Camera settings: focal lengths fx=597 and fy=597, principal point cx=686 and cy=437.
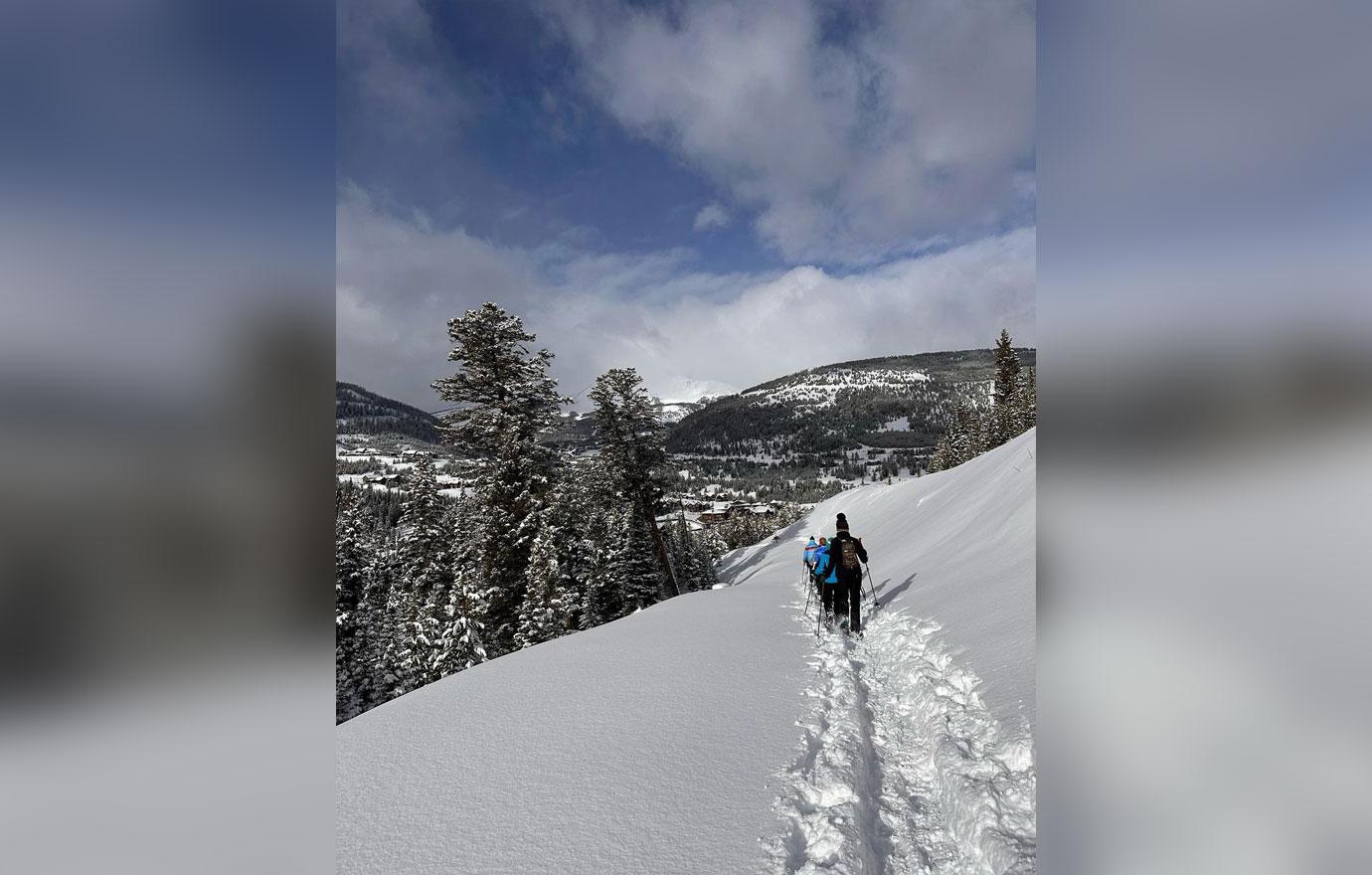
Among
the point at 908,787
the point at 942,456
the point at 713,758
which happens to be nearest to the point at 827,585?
the point at 908,787

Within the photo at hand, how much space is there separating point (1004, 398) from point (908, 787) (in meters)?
46.1

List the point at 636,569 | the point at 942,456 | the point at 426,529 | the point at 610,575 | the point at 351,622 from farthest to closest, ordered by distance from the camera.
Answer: the point at 942,456
the point at 636,569
the point at 610,575
the point at 426,529
the point at 351,622

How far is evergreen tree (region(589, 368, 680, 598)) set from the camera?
75.9 feet

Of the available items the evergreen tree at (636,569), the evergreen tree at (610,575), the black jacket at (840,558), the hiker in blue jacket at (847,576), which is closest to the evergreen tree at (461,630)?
the evergreen tree at (610,575)

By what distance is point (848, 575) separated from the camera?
9.12 meters

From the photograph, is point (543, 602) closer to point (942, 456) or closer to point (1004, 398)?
point (1004, 398)

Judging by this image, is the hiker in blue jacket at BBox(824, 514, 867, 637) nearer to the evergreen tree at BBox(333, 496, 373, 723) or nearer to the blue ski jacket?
the blue ski jacket

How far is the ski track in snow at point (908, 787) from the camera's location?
3633 mm

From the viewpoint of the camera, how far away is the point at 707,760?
14.8ft

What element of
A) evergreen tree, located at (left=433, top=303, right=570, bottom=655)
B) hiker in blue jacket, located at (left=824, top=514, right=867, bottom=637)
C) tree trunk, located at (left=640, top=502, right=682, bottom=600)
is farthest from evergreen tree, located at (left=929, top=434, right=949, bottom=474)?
hiker in blue jacket, located at (left=824, top=514, right=867, bottom=637)

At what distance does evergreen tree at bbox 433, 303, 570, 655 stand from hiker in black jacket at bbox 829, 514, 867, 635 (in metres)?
8.70
